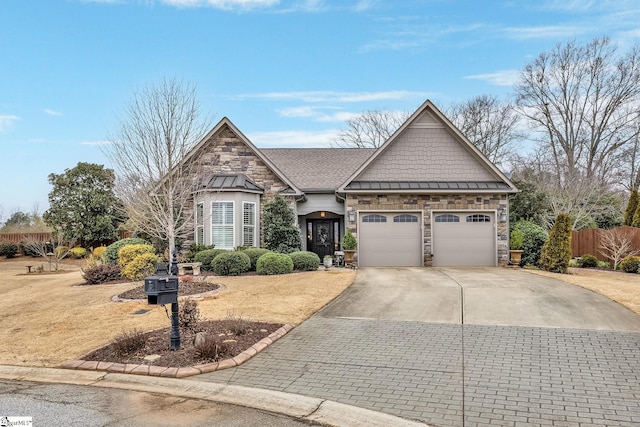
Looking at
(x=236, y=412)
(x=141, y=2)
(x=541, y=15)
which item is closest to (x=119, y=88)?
(x=141, y=2)

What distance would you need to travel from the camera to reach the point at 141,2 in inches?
577

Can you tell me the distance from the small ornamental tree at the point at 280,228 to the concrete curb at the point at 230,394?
39.3 feet

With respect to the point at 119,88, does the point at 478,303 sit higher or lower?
lower

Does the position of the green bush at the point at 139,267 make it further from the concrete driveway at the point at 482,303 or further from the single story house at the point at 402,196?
the concrete driveway at the point at 482,303

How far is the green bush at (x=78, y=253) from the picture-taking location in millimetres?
27688

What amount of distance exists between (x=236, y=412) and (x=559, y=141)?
36.2 m

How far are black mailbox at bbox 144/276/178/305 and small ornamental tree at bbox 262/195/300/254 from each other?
11291 mm

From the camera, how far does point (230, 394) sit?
5293mm

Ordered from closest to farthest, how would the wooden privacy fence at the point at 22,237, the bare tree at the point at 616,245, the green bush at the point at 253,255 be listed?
1. the green bush at the point at 253,255
2. the bare tree at the point at 616,245
3. the wooden privacy fence at the point at 22,237

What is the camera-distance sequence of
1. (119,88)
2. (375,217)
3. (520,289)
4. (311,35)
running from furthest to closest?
(375,217)
(311,35)
(119,88)
(520,289)

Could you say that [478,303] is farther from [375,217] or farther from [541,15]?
[541,15]

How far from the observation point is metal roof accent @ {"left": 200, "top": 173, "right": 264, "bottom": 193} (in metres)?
17.7

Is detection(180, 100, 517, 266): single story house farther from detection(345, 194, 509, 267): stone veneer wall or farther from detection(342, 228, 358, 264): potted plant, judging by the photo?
detection(342, 228, 358, 264): potted plant

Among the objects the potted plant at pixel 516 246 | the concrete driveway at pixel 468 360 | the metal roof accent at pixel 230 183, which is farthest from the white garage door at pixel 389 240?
the concrete driveway at pixel 468 360
